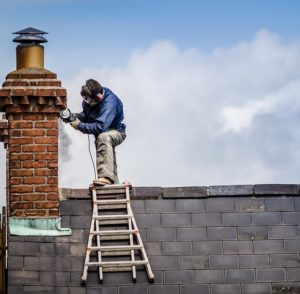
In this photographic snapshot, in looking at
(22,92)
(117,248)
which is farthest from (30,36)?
(117,248)

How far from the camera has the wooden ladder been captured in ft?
39.9

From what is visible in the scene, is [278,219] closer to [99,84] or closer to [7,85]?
[99,84]

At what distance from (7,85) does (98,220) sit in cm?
211

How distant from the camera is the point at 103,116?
13359 millimetres

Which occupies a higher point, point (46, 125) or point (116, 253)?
point (46, 125)

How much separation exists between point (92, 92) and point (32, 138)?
1135mm

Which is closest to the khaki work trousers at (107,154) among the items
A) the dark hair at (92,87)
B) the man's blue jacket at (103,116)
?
the man's blue jacket at (103,116)

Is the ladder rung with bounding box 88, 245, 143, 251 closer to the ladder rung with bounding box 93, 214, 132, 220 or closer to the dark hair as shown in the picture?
the ladder rung with bounding box 93, 214, 132, 220

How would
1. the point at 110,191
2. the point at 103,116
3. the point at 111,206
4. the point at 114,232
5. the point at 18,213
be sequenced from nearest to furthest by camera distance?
1. the point at 114,232
2. the point at 18,213
3. the point at 111,206
4. the point at 110,191
5. the point at 103,116

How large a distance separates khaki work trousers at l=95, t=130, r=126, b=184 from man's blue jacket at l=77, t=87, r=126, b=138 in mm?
105

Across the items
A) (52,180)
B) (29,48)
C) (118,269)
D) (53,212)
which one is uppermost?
(29,48)

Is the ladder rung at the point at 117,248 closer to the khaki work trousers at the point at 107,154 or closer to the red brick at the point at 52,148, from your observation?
the khaki work trousers at the point at 107,154

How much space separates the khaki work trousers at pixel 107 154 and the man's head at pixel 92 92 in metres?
0.48

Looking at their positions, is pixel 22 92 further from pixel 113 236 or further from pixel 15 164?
pixel 113 236
